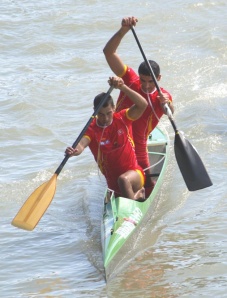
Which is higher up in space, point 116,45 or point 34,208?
point 116,45

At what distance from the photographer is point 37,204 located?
749cm

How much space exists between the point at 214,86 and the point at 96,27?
4.68 metres

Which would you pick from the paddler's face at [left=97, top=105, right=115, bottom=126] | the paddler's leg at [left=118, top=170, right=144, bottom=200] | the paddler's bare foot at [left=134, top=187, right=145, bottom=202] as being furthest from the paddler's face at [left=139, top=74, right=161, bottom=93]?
the paddler's bare foot at [left=134, top=187, right=145, bottom=202]

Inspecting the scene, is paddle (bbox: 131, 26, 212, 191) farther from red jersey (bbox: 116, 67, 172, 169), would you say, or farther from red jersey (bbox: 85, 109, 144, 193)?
red jersey (bbox: 85, 109, 144, 193)

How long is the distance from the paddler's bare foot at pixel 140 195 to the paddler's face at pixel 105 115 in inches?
32.4

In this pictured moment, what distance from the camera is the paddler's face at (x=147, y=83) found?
317 inches

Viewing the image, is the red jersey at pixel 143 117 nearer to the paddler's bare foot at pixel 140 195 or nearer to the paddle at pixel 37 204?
the paddler's bare foot at pixel 140 195

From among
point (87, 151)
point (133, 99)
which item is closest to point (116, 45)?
point (133, 99)

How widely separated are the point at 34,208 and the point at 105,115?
1.08 meters

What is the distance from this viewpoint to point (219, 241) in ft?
24.9

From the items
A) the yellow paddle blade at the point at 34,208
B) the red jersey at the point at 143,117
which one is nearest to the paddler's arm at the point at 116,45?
the red jersey at the point at 143,117

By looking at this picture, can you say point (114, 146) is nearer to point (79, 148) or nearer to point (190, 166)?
point (79, 148)

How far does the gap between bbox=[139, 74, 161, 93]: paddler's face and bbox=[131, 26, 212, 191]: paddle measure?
18 centimetres

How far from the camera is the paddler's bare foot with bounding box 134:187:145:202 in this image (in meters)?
7.89
